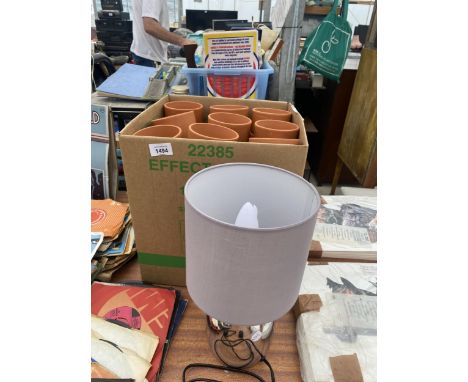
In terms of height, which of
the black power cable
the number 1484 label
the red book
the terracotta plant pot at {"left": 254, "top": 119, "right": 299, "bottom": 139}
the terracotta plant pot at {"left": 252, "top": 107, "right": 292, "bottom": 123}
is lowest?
the black power cable

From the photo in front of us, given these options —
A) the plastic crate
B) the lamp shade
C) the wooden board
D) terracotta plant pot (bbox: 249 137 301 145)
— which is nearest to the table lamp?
the lamp shade

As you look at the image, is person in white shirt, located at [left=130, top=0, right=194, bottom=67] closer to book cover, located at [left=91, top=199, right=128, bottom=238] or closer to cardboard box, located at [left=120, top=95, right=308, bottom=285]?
book cover, located at [left=91, top=199, right=128, bottom=238]

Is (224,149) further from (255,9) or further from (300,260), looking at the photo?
(255,9)

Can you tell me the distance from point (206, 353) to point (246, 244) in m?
0.39

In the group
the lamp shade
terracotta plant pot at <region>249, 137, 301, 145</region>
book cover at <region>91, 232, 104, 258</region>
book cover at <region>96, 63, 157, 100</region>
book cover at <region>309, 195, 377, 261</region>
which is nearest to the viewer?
the lamp shade

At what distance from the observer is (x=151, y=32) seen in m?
1.99

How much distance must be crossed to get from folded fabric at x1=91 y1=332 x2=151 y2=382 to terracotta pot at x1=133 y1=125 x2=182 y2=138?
17.5 inches

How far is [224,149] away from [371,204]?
2.56 ft

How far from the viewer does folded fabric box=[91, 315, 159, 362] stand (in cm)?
60

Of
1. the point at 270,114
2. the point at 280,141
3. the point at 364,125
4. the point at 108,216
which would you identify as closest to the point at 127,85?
the point at 108,216

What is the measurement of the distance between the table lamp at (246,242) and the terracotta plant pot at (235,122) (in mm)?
212

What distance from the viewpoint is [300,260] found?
0.44 meters

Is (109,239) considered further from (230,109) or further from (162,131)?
(230,109)

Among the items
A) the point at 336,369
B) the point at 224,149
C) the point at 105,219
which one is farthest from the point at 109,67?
the point at 336,369
